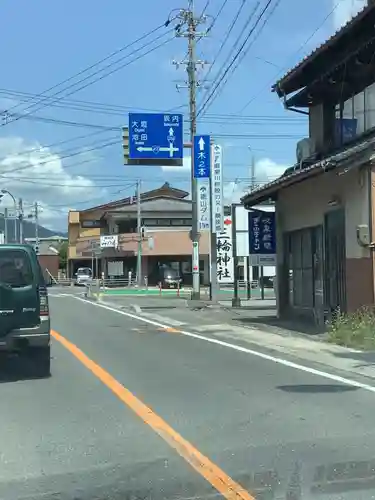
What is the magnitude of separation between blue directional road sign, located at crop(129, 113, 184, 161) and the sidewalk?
6.36 metres

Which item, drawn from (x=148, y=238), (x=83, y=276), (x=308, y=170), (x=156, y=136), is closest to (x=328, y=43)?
(x=308, y=170)

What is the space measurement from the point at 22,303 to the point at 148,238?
171ft

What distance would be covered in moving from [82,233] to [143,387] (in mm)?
70166

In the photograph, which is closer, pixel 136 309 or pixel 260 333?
pixel 260 333

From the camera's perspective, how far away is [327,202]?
18250 mm

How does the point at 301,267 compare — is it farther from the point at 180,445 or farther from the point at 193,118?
the point at 180,445

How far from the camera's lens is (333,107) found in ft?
67.4

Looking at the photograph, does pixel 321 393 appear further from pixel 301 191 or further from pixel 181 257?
pixel 181 257

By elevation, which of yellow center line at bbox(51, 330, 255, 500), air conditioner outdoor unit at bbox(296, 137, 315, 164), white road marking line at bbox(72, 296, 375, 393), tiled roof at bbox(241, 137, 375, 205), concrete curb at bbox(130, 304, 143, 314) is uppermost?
air conditioner outdoor unit at bbox(296, 137, 315, 164)

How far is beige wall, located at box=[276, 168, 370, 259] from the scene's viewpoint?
16.2 m

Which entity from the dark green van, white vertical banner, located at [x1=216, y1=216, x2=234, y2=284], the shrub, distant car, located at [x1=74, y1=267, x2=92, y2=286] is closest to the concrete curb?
the shrub

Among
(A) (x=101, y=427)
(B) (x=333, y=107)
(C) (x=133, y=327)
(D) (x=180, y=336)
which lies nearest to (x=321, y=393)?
(A) (x=101, y=427)

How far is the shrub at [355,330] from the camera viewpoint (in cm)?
1451

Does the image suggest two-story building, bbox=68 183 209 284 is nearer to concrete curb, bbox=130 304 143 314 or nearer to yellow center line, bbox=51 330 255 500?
concrete curb, bbox=130 304 143 314
